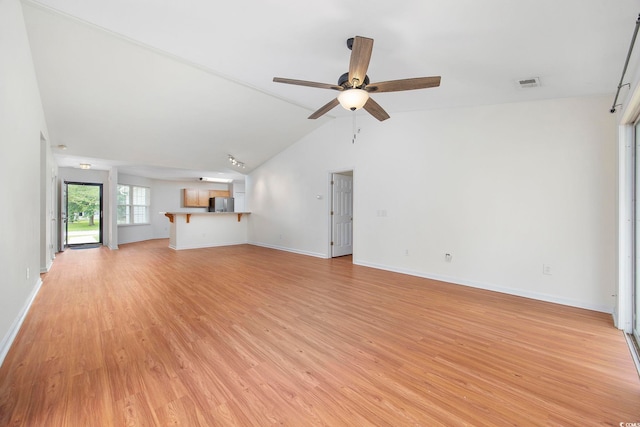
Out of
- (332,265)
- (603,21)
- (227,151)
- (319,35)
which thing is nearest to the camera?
(603,21)

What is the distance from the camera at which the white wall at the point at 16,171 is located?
214cm

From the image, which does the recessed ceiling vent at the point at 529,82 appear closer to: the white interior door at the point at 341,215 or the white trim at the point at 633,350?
the white trim at the point at 633,350

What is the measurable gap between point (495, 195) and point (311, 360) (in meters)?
3.37

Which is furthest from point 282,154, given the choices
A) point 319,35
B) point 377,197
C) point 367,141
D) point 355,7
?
point 355,7

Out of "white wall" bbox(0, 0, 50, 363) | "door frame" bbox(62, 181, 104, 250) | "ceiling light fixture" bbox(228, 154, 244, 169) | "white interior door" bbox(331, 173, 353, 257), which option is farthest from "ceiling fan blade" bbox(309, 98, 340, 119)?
"door frame" bbox(62, 181, 104, 250)

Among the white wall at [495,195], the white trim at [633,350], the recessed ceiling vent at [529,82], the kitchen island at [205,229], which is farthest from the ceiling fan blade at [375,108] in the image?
the kitchen island at [205,229]

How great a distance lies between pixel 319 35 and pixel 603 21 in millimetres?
2249

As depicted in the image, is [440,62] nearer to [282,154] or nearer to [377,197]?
[377,197]

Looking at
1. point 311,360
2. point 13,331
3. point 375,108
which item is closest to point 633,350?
point 311,360

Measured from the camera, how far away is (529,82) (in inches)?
120

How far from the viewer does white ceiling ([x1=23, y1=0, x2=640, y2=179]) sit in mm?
2217

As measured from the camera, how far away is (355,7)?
2248mm

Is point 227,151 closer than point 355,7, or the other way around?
point 355,7

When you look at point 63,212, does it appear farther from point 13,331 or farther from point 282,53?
point 282,53
